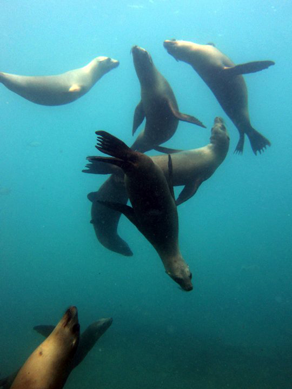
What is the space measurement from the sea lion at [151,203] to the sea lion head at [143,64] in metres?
3.07

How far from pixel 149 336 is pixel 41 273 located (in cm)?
3082

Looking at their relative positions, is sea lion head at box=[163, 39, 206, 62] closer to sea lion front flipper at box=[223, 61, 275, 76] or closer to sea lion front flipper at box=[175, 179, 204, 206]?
sea lion front flipper at box=[223, 61, 275, 76]

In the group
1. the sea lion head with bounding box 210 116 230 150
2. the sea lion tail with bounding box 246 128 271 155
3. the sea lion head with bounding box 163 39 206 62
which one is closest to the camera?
the sea lion head with bounding box 210 116 230 150

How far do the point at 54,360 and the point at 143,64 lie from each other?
5.19m

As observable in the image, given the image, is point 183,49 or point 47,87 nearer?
point 183,49

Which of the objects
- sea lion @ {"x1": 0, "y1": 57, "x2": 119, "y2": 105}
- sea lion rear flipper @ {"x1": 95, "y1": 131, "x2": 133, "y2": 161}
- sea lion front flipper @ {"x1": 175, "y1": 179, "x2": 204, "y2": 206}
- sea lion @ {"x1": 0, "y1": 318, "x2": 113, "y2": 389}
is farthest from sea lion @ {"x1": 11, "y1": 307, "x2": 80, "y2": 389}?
sea lion @ {"x1": 0, "y1": 57, "x2": 119, "y2": 105}

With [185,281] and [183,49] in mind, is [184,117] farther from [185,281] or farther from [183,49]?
[185,281]

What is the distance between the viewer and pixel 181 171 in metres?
5.02

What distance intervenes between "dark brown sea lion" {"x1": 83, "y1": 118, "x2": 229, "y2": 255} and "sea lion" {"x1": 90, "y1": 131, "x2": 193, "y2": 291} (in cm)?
96

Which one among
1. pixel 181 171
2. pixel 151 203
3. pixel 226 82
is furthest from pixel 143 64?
pixel 151 203

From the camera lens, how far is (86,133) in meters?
83.1

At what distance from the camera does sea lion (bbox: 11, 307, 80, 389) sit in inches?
109

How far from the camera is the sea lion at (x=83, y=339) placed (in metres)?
5.52

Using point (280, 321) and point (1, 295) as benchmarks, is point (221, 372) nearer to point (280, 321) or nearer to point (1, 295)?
point (280, 321)
